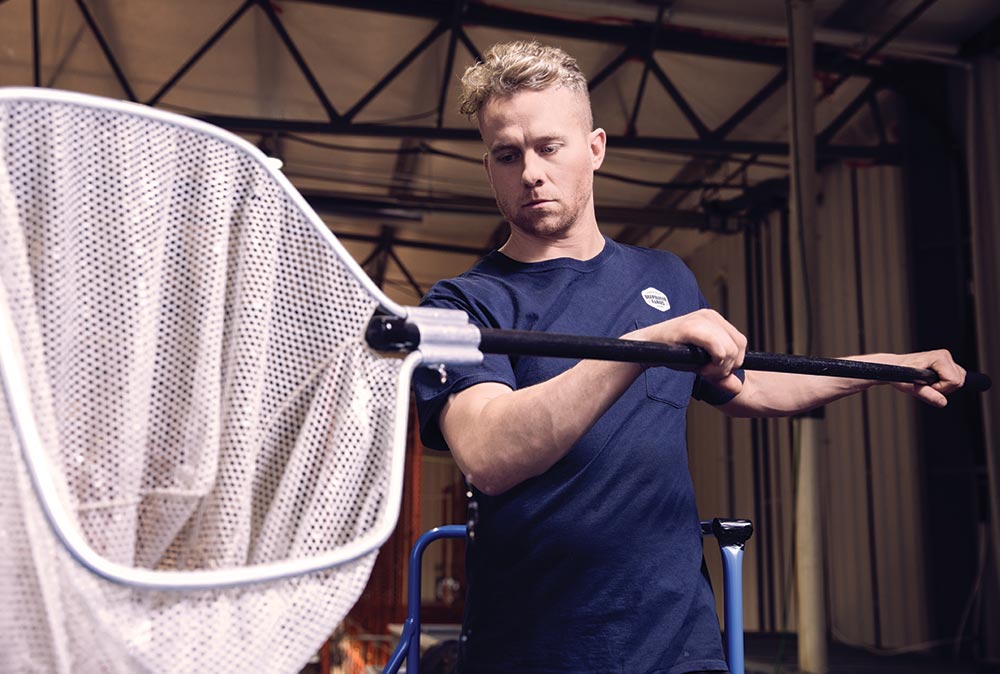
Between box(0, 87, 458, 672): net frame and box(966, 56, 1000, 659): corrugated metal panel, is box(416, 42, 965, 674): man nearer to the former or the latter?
box(0, 87, 458, 672): net frame

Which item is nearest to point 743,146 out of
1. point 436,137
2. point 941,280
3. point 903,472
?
point 941,280

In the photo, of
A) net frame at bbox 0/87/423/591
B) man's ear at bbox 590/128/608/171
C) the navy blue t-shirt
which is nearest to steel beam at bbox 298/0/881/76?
man's ear at bbox 590/128/608/171

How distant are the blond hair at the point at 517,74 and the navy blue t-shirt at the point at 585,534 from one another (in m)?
0.28

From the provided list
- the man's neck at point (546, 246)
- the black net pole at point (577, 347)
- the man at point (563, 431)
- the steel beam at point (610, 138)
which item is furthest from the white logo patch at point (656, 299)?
the steel beam at point (610, 138)

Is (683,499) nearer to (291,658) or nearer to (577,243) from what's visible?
(577,243)

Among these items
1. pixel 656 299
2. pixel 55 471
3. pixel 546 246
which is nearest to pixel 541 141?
pixel 546 246

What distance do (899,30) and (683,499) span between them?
4.74 metres

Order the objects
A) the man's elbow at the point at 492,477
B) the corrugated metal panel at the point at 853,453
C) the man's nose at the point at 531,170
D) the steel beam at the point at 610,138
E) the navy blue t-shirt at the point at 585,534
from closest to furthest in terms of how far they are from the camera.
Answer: the man's elbow at the point at 492,477 → the navy blue t-shirt at the point at 585,534 → the man's nose at the point at 531,170 → the steel beam at the point at 610,138 → the corrugated metal panel at the point at 853,453

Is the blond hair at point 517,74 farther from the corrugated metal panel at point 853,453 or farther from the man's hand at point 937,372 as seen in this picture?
the corrugated metal panel at point 853,453

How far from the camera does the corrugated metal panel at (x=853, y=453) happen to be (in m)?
6.15

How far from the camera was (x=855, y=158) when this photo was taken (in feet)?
20.7

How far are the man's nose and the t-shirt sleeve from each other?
21 centimetres

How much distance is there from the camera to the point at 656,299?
4.91ft

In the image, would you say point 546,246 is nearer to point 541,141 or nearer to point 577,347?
point 541,141
